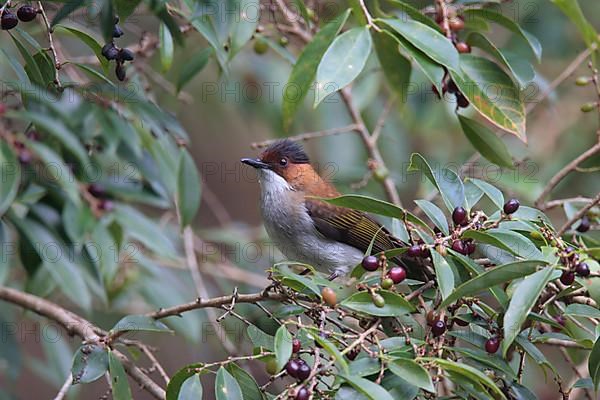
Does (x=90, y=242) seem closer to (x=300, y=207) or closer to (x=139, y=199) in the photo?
(x=139, y=199)

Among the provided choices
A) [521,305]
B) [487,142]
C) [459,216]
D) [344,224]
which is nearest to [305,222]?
[344,224]

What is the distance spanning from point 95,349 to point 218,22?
1131mm

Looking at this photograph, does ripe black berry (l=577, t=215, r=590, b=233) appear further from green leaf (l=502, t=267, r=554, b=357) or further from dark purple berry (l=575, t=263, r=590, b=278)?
green leaf (l=502, t=267, r=554, b=357)

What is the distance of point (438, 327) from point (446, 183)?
1.75ft

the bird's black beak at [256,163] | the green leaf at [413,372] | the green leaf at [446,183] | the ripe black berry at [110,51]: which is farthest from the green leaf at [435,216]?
the bird's black beak at [256,163]

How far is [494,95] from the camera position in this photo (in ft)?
10.2

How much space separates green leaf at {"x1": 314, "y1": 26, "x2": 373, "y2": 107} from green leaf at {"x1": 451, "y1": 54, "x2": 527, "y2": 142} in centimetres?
41

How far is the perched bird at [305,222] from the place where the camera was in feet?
13.4

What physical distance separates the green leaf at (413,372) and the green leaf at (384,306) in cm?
20

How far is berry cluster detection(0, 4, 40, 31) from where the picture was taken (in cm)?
245

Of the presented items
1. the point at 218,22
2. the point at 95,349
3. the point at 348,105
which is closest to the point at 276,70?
the point at 348,105

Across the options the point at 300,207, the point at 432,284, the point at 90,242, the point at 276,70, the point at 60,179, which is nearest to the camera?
the point at 432,284

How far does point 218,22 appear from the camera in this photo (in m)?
2.96

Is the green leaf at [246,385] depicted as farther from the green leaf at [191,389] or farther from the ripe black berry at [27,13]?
the ripe black berry at [27,13]
